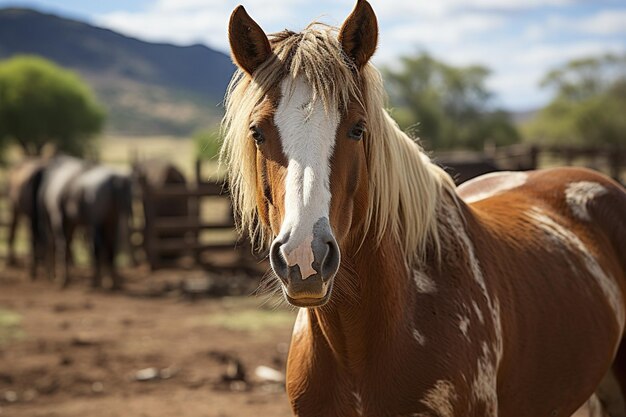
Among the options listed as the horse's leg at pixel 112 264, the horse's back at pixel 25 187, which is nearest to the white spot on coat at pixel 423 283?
the horse's leg at pixel 112 264

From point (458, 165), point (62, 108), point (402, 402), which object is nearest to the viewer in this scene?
point (402, 402)

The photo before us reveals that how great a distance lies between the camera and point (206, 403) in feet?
16.7

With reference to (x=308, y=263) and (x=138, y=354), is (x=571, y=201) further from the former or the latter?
(x=138, y=354)

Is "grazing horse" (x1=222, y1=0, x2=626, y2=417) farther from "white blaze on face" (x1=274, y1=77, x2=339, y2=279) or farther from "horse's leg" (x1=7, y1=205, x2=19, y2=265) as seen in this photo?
"horse's leg" (x1=7, y1=205, x2=19, y2=265)

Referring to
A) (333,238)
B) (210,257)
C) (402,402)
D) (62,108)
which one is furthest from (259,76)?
(62,108)

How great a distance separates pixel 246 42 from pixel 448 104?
135ft

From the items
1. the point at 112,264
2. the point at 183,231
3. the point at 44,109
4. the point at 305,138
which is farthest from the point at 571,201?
the point at 44,109

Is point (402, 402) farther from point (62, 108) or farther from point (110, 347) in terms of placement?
point (62, 108)

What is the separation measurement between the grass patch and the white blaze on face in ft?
19.8

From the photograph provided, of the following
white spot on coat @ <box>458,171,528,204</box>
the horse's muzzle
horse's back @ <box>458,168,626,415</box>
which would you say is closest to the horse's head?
the horse's muzzle

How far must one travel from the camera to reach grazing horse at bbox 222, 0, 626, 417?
6.44 ft

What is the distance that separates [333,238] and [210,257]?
10905 millimetres

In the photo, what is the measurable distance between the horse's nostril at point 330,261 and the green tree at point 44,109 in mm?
33054

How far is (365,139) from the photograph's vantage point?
7.14 feet
